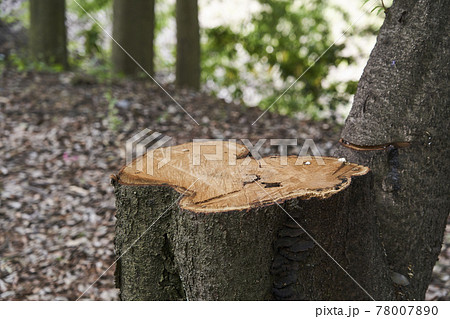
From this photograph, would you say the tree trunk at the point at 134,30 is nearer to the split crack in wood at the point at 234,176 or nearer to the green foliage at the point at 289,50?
the green foliage at the point at 289,50

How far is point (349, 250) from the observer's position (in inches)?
71.0

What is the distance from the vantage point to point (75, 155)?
4.12m

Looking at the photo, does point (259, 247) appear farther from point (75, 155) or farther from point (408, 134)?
point (75, 155)

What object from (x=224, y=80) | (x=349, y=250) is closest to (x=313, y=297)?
(x=349, y=250)

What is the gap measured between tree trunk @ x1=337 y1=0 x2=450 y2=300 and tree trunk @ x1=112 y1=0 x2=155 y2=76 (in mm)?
4195

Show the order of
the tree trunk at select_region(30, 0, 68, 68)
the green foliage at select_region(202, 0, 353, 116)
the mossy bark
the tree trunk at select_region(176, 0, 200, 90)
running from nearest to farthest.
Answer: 1. the mossy bark
2. the tree trunk at select_region(176, 0, 200, 90)
3. the green foliage at select_region(202, 0, 353, 116)
4. the tree trunk at select_region(30, 0, 68, 68)

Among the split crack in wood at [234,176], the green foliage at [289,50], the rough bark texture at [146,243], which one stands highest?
the green foliage at [289,50]

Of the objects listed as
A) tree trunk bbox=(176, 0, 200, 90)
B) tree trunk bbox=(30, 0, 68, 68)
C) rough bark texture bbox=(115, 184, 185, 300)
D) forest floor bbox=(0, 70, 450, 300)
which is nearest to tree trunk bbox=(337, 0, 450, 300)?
rough bark texture bbox=(115, 184, 185, 300)

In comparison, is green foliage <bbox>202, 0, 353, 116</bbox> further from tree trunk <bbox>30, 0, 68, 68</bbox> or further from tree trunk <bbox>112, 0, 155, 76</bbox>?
tree trunk <bbox>30, 0, 68, 68</bbox>

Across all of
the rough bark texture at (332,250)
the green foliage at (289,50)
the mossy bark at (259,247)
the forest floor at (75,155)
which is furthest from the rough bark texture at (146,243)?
the green foliage at (289,50)

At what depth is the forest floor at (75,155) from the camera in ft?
9.74

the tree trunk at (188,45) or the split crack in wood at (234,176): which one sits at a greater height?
the tree trunk at (188,45)

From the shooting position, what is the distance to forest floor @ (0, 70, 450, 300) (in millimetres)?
2969

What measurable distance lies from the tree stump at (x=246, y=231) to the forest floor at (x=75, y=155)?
0.96 metres
